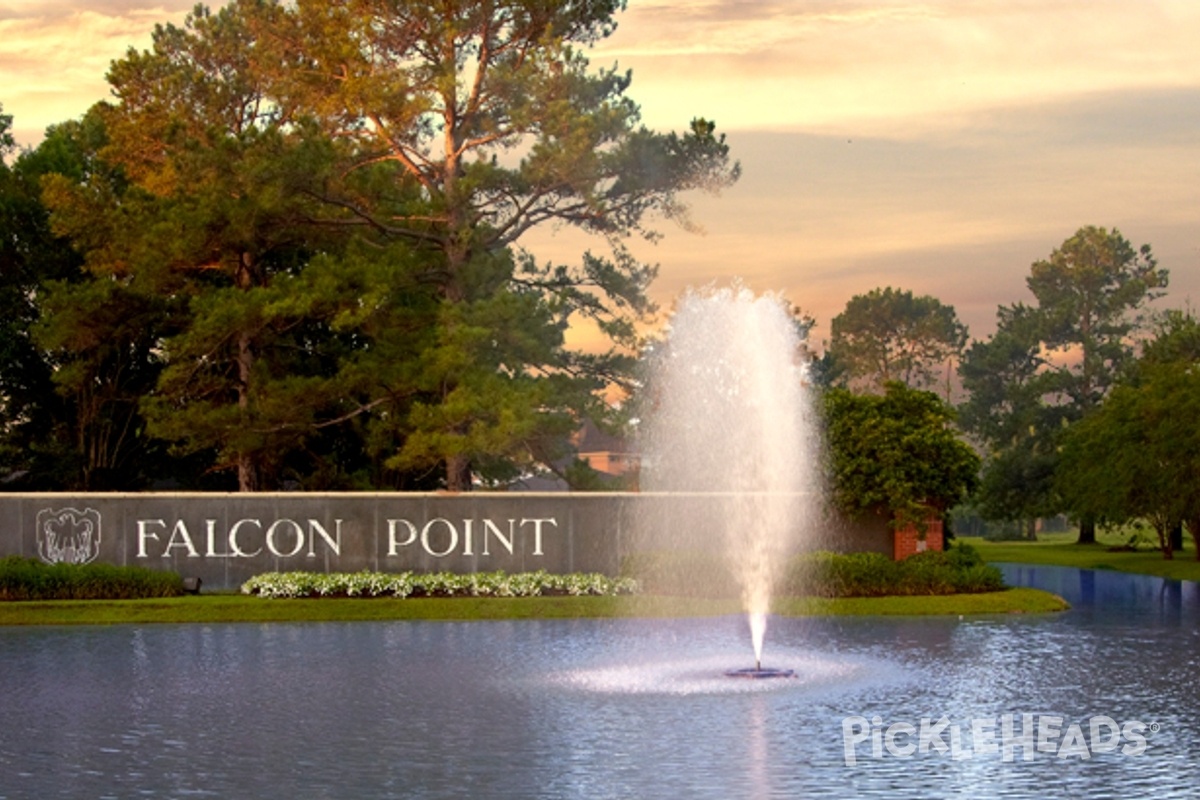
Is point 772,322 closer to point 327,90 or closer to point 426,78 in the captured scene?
point 426,78

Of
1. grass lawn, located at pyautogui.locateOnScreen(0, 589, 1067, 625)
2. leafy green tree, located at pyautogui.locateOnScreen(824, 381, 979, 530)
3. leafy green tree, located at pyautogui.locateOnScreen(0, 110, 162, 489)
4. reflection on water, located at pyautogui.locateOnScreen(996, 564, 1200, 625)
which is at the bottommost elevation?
reflection on water, located at pyautogui.locateOnScreen(996, 564, 1200, 625)

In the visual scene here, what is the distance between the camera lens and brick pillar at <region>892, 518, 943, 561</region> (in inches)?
1724

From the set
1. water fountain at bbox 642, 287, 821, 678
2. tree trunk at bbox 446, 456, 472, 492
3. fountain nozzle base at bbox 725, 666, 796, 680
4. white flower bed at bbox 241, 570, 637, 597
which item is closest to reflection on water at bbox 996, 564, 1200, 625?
water fountain at bbox 642, 287, 821, 678

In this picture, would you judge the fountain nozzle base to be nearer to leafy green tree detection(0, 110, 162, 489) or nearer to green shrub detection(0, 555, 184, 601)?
green shrub detection(0, 555, 184, 601)

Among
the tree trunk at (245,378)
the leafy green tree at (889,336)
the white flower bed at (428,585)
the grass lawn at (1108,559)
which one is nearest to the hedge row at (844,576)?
the white flower bed at (428,585)

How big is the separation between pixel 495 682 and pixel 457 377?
77.5 ft

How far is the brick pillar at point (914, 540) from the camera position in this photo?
1724 inches

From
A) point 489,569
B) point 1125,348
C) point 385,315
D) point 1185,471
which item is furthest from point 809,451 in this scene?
point 1125,348

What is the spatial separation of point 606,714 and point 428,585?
2067cm

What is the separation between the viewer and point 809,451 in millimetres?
44781

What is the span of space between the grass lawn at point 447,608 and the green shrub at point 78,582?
2.65 ft

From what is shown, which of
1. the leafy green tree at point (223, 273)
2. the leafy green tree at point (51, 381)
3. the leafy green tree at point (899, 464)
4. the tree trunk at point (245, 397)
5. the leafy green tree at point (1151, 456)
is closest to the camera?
the leafy green tree at point (899, 464)

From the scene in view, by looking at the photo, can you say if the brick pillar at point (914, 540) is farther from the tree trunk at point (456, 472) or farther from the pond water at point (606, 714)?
the tree trunk at point (456, 472)

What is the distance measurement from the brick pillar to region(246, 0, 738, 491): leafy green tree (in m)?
10.6
